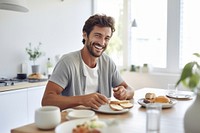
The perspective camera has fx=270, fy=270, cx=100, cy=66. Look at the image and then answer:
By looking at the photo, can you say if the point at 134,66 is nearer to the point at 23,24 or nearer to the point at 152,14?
the point at 152,14

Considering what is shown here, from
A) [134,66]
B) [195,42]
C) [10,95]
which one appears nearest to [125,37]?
[134,66]

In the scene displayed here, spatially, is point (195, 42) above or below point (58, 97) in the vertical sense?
above

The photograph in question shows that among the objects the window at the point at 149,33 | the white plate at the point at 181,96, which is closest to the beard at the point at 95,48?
the white plate at the point at 181,96

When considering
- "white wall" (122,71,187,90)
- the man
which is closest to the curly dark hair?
the man

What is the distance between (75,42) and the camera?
4.11 m

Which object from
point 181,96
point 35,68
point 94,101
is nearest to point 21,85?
point 35,68

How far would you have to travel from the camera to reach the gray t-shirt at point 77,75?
1.86 meters

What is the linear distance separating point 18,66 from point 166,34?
1.97m

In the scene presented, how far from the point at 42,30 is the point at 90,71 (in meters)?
1.77

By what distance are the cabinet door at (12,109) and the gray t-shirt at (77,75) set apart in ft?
3.08

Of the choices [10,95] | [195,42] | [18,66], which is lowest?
[10,95]

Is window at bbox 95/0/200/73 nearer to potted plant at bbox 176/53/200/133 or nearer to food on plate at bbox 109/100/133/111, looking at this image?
food on plate at bbox 109/100/133/111

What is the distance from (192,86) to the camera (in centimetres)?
99

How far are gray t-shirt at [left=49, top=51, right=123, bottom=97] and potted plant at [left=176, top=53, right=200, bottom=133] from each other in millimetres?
950
